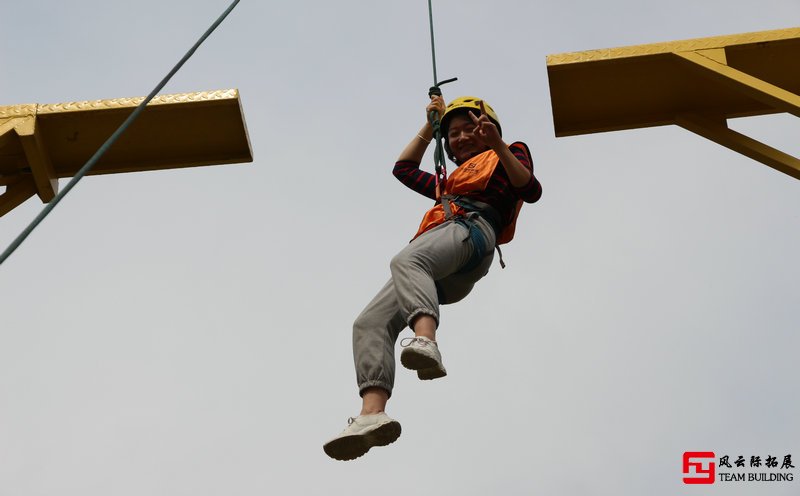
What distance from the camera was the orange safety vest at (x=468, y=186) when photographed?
6.58 meters

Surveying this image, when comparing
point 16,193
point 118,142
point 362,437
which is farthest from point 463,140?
point 16,193

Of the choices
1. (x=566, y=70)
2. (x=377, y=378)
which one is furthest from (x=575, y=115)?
(x=377, y=378)

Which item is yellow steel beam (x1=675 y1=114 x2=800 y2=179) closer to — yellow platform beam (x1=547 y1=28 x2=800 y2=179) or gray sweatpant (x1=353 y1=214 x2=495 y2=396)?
yellow platform beam (x1=547 y1=28 x2=800 y2=179)

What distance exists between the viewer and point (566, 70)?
6.73m

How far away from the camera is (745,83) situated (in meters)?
6.45

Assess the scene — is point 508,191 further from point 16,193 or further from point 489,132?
point 16,193

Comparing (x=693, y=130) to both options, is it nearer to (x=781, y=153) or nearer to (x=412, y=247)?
(x=781, y=153)

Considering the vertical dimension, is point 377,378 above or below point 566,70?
below

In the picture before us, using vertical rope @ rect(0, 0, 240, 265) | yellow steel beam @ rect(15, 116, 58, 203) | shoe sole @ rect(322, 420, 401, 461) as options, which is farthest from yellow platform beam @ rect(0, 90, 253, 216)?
shoe sole @ rect(322, 420, 401, 461)

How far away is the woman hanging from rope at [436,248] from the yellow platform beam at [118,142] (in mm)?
866

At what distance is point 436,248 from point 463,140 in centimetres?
85

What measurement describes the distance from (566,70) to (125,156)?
2.16 metres

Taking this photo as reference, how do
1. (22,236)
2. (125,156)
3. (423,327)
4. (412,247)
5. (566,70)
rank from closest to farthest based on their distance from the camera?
(22,236) < (423,327) < (412,247) < (566,70) < (125,156)

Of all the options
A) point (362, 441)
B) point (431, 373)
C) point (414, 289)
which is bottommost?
point (362, 441)
